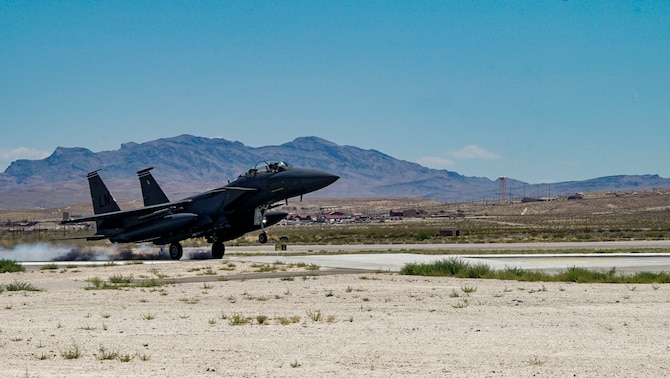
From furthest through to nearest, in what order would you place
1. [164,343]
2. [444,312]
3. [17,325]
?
[444,312] < [17,325] < [164,343]

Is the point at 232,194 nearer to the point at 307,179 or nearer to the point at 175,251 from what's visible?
the point at 307,179

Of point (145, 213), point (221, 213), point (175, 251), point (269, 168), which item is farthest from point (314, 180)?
point (145, 213)

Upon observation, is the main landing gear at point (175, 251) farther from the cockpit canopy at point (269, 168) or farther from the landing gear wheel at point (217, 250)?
the cockpit canopy at point (269, 168)

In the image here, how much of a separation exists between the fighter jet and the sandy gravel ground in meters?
14.1

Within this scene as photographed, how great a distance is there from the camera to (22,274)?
32.6m

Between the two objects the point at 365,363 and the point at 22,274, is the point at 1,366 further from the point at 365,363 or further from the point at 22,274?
the point at 22,274

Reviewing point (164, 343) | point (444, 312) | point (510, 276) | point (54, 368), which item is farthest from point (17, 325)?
point (510, 276)

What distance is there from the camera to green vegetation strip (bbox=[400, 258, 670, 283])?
25703 millimetres

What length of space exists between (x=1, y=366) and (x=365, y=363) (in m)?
5.23

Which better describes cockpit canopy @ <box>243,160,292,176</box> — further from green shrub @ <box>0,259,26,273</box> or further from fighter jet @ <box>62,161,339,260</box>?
green shrub @ <box>0,259,26,273</box>

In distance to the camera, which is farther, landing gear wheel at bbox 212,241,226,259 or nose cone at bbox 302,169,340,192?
landing gear wheel at bbox 212,241,226,259

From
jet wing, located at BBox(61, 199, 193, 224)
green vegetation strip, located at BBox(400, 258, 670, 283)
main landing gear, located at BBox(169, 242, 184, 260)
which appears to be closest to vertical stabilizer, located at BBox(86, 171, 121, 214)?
jet wing, located at BBox(61, 199, 193, 224)

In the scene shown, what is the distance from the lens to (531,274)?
90.5ft

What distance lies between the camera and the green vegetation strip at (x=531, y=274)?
25.7m
